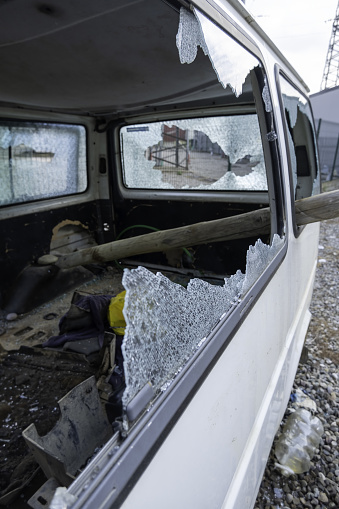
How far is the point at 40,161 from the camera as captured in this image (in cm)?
338

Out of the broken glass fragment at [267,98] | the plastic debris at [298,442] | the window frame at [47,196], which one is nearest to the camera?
the broken glass fragment at [267,98]

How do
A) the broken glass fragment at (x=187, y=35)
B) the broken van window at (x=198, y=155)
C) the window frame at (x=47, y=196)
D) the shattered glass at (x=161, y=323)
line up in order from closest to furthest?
the shattered glass at (x=161, y=323), the broken glass fragment at (x=187, y=35), the window frame at (x=47, y=196), the broken van window at (x=198, y=155)

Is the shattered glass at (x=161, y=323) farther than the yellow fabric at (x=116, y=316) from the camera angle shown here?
No

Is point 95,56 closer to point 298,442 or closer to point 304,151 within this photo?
point 304,151

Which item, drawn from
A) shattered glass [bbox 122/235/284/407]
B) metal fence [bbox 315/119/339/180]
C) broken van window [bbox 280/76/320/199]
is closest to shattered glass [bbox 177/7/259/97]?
shattered glass [bbox 122/235/284/407]

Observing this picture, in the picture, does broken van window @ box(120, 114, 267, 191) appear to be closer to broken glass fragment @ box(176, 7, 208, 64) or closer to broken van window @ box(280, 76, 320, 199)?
broken van window @ box(280, 76, 320, 199)

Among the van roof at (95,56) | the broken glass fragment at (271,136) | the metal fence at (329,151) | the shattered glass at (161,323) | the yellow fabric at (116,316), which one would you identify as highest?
the metal fence at (329,151)

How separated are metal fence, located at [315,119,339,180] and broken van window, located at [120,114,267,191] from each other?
10.1 meters

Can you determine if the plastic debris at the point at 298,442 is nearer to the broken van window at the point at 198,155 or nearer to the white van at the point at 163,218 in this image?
the white van at the point at 163,218

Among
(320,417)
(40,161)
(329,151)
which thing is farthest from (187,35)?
(329,151)

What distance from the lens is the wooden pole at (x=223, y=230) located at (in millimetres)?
1877

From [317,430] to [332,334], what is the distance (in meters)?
1.52

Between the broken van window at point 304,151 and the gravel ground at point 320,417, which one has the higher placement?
the broken van window at point 304,151

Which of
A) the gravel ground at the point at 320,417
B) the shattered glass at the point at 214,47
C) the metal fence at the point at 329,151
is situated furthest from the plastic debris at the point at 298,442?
the metal fence at the point at 329,151
